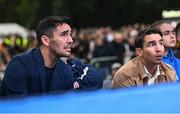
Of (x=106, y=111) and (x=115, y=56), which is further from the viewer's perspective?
(x=115, y=56)

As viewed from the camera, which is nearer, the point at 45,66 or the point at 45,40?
the point at 45,66

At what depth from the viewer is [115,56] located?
1455 cm

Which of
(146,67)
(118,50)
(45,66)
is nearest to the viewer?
(45,66)

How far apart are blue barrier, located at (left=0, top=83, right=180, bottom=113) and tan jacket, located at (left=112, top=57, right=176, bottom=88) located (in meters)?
2.36

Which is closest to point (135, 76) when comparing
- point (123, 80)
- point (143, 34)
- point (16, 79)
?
point (123, 80)

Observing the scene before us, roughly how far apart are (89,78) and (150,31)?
2.18 ft

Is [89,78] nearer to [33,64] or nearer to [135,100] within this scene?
[33,64]

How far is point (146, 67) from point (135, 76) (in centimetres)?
17

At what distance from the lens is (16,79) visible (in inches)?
152

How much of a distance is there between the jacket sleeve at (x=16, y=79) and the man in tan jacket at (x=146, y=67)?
0.84m

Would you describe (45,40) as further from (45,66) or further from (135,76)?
(135,76)

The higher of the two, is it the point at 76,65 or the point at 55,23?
the point at 55,23

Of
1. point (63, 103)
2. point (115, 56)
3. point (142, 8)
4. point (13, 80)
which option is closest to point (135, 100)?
point (63, 103)

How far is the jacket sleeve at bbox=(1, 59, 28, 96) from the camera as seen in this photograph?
3850mm
